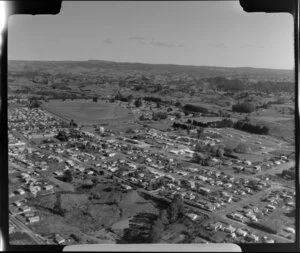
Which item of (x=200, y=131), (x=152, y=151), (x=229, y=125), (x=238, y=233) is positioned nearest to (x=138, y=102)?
(x=152, y=151)

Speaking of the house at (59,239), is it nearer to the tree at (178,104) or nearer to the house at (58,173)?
the house at (58,173)

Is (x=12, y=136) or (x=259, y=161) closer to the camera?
(x=12, y=136)

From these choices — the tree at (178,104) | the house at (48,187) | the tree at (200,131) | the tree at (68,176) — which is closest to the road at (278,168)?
the tree at (200,131)

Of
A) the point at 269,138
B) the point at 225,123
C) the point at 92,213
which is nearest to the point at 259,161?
the point at 269,138

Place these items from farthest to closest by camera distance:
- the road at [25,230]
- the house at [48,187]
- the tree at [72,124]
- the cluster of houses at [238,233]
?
1. the tree at [72,124]
2. the house at [48,187]
3. the cluster of houses at [238,233]
4. the road at [25,230]

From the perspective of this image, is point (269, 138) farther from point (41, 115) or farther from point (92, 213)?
point (41, 115)

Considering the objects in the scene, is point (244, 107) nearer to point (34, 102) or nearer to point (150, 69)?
point (150, 69)
